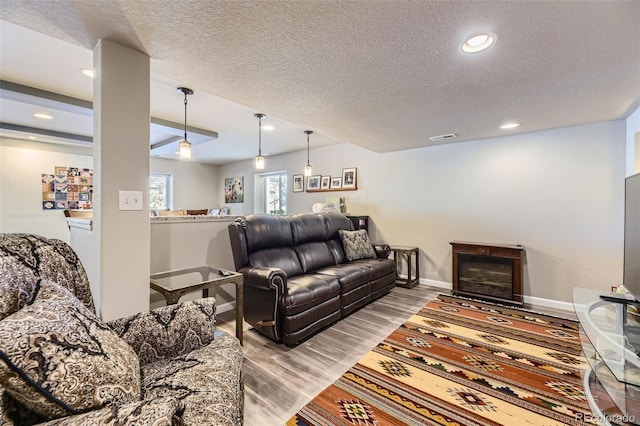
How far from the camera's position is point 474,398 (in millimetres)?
1761

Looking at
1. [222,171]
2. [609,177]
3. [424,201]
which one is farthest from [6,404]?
[222,171]

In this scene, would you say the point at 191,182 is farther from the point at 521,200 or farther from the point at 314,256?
the point at 521,200

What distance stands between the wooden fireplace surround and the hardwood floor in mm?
503

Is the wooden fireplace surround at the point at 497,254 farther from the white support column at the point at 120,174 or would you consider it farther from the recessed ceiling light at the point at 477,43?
the white support column at the point at 120,174

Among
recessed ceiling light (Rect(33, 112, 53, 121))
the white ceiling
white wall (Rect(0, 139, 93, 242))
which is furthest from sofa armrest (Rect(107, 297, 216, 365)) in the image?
white wall (Rect(0, 139, 93, 242))

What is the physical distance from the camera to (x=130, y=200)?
1.82 m

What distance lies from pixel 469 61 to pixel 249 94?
1.82 meters

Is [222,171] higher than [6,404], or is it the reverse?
[222,171]

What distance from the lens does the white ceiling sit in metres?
1.42

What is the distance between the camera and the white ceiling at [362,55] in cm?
142

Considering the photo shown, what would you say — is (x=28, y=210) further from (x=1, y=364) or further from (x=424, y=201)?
(x=424, y=201)

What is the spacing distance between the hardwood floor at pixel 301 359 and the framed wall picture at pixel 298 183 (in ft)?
10.8

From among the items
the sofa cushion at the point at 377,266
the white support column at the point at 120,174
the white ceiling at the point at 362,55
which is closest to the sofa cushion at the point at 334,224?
the sofa cushion at the point at 377,266

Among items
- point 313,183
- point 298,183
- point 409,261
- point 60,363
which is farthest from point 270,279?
point 298,183
